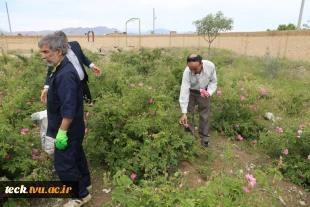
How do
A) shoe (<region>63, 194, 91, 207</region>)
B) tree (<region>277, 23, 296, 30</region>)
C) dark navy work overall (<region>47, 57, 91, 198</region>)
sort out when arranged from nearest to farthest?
dark navy work overall (<region>47, 57, 91, 198</region>) < shoe (<region>63, 194, 91, 207</region>) < tree (<region>277, 23, 296, 30</region>)

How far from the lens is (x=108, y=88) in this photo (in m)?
4.11

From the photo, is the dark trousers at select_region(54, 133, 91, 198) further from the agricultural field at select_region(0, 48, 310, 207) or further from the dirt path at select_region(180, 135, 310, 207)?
the dirt path at select_region(180, 135, 310, 207)

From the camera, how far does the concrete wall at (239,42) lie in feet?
50.3

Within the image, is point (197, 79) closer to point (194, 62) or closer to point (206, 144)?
point (194, 62)

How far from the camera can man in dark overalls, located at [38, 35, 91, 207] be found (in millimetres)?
1925

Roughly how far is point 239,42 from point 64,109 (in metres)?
21.7

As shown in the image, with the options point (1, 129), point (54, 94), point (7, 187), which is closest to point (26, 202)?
point (7, 187)

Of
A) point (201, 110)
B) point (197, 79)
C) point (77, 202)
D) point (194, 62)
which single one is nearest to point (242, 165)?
point (201, 110)

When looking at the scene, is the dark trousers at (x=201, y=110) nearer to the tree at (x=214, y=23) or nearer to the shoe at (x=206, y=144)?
the shoe at (x=206, y=144)

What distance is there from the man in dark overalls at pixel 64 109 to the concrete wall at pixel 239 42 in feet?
35.8

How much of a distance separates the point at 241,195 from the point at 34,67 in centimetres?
623

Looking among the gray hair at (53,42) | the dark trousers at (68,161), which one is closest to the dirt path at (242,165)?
the dark trousers at (68,161)

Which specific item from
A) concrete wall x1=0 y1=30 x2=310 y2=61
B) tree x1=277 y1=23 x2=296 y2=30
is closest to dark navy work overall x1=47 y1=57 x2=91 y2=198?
concrete wall x1=0 y1=30 x2=310 y2=61

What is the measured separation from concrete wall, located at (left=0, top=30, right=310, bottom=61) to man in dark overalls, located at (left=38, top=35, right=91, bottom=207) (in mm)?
10915
